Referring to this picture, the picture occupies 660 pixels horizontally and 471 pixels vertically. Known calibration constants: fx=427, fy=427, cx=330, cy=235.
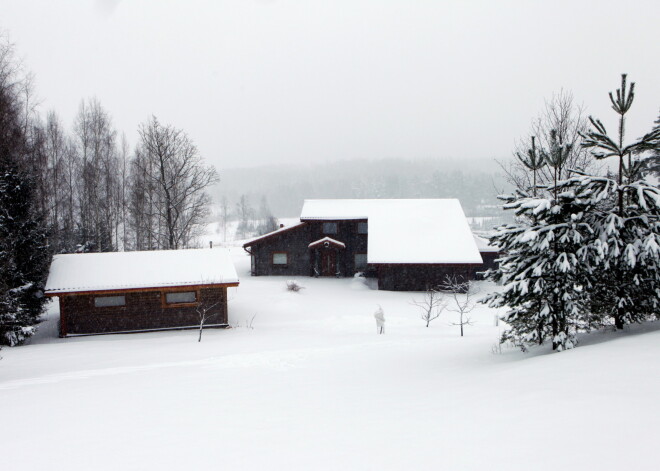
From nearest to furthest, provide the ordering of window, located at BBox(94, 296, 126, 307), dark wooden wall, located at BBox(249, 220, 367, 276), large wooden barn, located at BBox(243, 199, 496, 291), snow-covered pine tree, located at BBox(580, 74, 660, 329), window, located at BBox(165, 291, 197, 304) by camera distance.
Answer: snow-covered pine tree, located at BBox(580, 74, 660, 329), window, located at BBox(94, 296, 126, 307), window, located at BBox(165, 291, 197, 304), large wooden barn, located at BBox(243, 199, 496, 291), dark wooden wall, located at BBox(249, 220, 367, 276)

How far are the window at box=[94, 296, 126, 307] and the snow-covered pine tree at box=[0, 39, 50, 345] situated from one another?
2.52 metres

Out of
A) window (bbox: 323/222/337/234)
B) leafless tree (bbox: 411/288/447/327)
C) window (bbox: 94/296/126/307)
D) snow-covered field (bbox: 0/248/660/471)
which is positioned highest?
window (bbox: 323/222/337/234)

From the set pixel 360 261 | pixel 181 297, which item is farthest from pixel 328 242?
pixel 181 297

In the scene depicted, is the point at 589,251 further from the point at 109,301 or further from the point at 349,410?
the point at 109,301

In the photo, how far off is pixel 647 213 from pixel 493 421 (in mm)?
6501

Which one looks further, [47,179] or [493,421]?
[47,179]

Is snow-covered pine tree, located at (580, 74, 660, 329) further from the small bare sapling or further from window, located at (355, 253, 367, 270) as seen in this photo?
window, located at (355, 253, 367, 270)

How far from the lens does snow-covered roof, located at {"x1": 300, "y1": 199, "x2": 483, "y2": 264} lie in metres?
28.9

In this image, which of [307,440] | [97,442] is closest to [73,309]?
[97,442]

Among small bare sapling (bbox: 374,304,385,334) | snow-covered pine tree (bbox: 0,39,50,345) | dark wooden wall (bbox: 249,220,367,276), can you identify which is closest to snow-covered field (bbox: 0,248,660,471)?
small bare sapling (bbox: 374,304,385,334)

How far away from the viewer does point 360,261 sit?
3353 cm

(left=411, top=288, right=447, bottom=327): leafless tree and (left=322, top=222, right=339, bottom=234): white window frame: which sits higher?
(left=322, top=222, right=339, bottom=234): white window frame

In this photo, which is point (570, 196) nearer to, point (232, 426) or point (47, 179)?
point (232, 426)

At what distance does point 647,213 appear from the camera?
29.2ft
